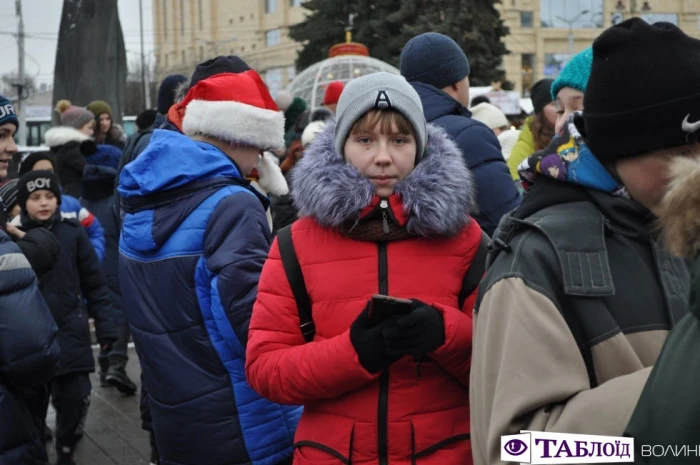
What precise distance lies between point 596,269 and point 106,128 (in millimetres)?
8310

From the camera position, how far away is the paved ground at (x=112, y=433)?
6.59m

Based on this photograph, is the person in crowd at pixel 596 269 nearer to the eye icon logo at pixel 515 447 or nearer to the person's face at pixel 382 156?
the eye icon logo at pixel 515 447

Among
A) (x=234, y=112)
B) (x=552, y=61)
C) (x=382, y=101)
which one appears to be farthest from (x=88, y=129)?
(x=552, y=61)

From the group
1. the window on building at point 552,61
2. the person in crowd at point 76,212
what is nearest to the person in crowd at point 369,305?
the person in crowd at point 76,212

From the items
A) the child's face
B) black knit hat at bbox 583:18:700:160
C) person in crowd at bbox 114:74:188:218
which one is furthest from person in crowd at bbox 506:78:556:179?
black knit hat at bbox 583:18:700:160

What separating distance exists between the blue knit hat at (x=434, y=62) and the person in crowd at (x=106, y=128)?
213 inches

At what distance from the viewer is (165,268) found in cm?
372

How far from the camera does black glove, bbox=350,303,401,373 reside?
8.66 ft

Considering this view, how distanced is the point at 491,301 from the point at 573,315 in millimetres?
163

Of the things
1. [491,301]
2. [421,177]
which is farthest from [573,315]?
[421,177]

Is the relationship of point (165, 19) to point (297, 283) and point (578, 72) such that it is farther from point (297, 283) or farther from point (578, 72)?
point (297, 283)

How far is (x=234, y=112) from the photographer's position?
160 inches

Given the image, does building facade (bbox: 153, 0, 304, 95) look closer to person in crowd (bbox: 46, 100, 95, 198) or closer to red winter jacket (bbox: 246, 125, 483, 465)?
person in crowd (bbox: 46, 100, 95, 198)
